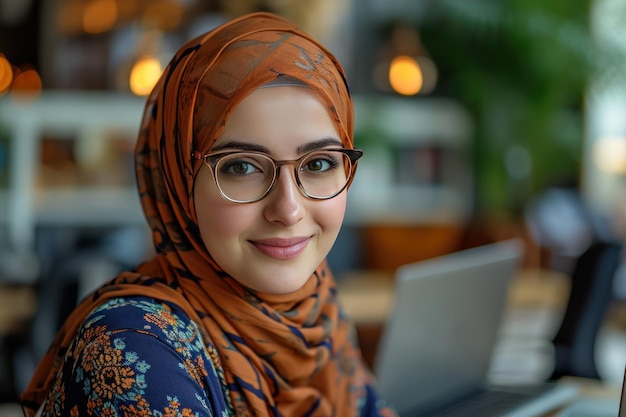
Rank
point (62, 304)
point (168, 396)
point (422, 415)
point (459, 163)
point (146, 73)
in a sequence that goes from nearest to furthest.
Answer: point (168, 396) < point (422, 415) < point (62, 304) < point (146, 73) < point (459, 163)

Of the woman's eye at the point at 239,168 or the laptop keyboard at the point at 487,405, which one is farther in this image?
the laptop keyboard at the point at 487,405

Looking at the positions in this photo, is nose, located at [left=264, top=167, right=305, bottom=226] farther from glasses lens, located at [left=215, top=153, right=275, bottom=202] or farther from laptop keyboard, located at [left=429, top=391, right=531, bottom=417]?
laptop keyboard, located at [left=429, top=391, right=531, bottom=417]

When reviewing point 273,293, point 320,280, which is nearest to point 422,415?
point 320,280

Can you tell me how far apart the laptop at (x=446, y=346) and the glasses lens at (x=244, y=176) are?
52 centimetres

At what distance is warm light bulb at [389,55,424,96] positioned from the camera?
4.48 meters

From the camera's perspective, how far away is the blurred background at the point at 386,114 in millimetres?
6297

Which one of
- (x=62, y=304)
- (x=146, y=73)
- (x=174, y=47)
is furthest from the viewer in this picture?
(x=174, y=47)

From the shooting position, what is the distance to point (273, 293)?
1.17 m

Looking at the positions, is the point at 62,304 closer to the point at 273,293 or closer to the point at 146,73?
the point at 146,73

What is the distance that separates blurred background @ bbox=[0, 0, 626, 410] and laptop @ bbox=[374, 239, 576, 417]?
3.85 m

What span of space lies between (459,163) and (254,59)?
6392mm

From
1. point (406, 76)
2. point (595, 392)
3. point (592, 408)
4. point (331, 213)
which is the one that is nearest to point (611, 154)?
point (406, 76)

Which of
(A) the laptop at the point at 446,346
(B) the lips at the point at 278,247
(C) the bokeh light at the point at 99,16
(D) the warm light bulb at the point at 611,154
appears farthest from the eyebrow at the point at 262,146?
(D) the warm light bulb at the point at 611,154

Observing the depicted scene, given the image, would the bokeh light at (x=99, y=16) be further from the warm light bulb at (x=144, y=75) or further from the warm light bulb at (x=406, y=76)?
the warm light bulb at (x=406, y=76)
